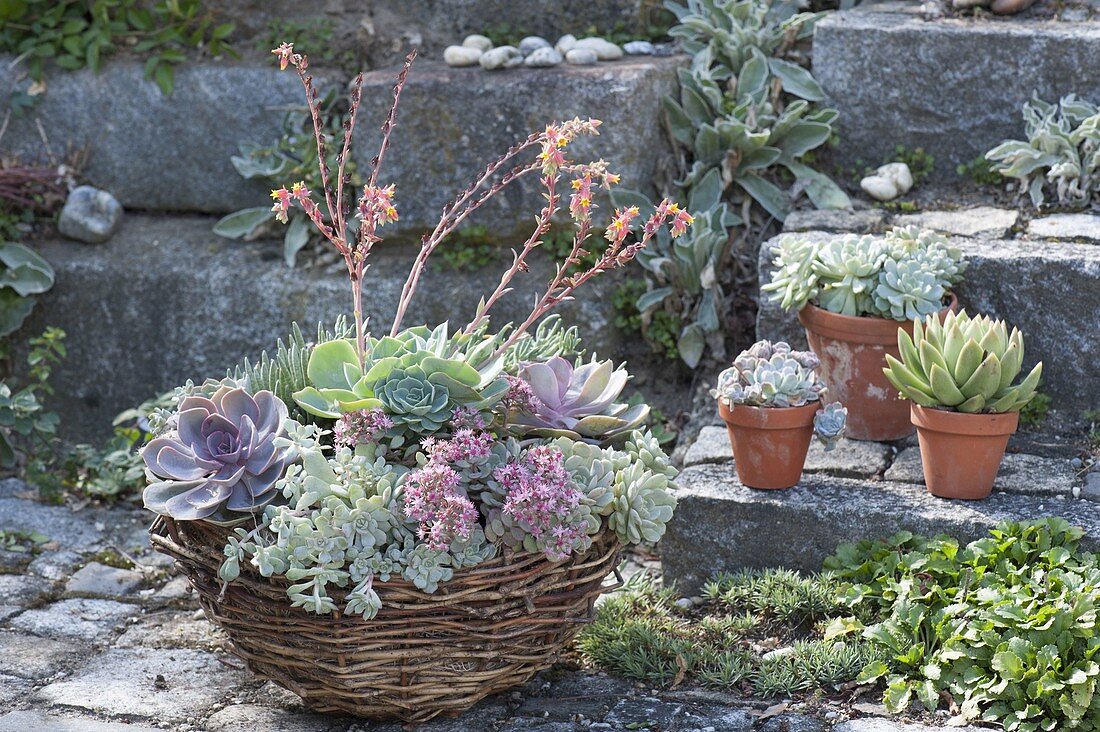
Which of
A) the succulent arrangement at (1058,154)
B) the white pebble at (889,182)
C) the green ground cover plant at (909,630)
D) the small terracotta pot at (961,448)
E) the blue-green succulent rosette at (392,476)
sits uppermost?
the succulent arrangement at (1058,154)

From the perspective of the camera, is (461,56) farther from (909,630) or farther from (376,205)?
(909,630)

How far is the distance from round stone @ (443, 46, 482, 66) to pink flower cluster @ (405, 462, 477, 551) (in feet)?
8.32

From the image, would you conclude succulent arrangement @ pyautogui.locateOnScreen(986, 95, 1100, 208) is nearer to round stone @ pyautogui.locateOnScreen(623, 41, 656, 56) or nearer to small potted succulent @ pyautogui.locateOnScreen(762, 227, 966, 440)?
small potted succulent @ pyautogui.locateOnScreen(762, 227, 966, 440)

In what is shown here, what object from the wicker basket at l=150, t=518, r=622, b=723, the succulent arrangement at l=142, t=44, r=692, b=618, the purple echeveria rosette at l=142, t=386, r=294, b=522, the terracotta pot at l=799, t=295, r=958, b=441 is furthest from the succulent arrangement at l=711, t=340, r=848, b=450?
the purple echeveria rosette at l=142, t=386, r=294, b=522

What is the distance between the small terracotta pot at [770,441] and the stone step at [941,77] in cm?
163

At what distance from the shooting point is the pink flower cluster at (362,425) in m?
2.41

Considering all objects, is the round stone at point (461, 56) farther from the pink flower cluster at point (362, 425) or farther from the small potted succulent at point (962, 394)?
the pink flower cluster at point (362, 425)

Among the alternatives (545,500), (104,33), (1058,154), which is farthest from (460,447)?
(104,33)

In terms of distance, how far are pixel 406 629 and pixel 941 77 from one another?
2.97m

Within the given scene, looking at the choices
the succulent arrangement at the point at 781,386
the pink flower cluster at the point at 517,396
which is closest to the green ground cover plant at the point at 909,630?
the succulent arrangement at the point at 781,386

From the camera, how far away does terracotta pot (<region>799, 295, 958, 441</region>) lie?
11.1 feet

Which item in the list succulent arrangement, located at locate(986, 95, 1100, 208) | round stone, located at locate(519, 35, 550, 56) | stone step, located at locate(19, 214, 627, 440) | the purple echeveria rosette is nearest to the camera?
the purple echeveria rosette

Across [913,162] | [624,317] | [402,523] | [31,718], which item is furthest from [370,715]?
[913,162]

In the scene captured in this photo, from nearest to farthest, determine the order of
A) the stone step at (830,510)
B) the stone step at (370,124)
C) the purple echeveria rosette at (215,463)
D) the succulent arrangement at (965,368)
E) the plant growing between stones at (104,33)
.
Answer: the purple echeveria rosette at (215,463), the succulent arrangement at (965,368), the stone step at (830,510), the stone step at (370,124), the plant growing between stones at (104,33)
